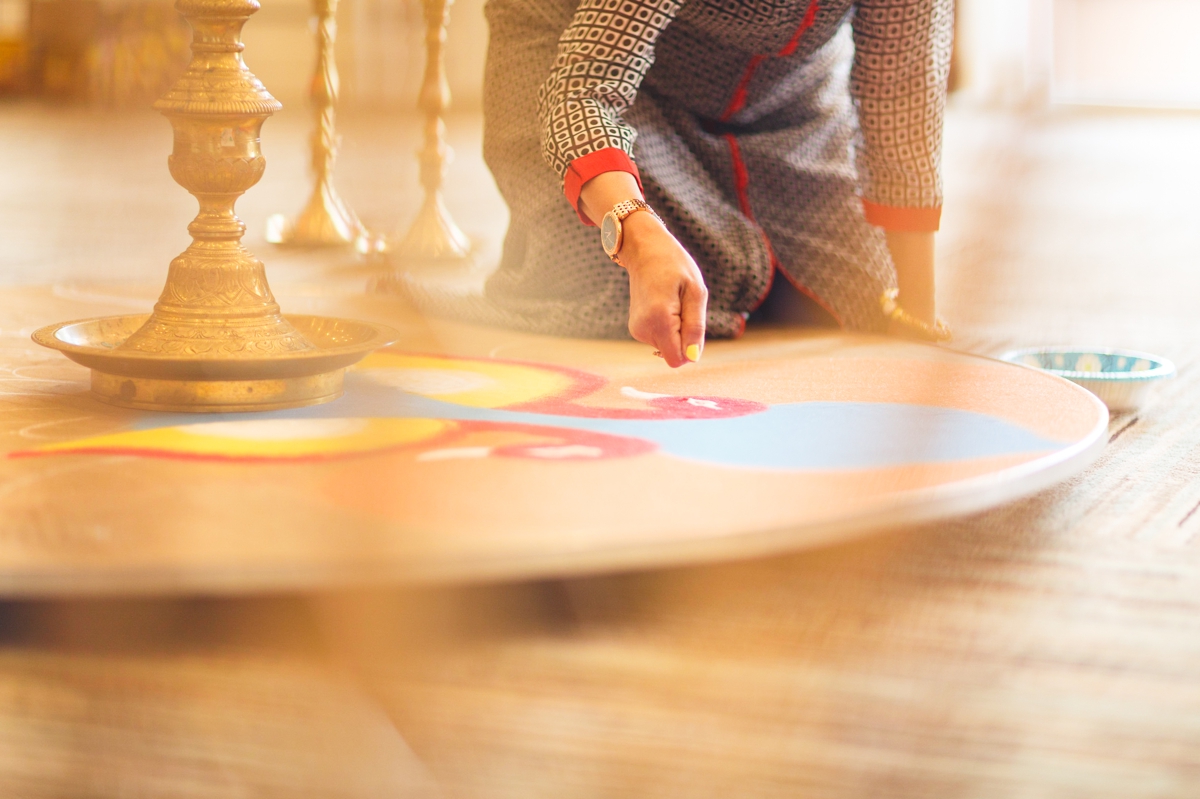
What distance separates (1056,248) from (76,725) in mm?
1855

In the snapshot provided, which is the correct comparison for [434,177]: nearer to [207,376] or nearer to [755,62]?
[755,62]

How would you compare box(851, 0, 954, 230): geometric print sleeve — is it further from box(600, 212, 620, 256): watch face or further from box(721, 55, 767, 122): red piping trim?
box(600, 212, 620, 256): watch face

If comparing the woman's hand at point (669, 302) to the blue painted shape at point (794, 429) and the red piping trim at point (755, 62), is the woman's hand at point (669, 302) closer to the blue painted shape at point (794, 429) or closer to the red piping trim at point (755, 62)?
the blue painted shape at point (794, 429)

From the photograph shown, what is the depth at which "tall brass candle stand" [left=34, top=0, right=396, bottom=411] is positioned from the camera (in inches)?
32.2

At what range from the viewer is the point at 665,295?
0.81 metres

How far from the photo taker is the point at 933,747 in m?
0.53

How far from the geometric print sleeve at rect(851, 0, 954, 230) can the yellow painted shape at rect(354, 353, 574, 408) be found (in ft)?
1.22

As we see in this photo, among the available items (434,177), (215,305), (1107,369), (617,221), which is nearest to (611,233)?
(617,221)

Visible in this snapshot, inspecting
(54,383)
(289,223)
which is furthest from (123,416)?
(289,223)

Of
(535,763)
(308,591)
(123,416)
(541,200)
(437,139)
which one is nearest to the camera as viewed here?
(535,763)

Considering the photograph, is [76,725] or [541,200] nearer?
[76,725]

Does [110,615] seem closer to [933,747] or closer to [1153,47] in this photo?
[933,747]

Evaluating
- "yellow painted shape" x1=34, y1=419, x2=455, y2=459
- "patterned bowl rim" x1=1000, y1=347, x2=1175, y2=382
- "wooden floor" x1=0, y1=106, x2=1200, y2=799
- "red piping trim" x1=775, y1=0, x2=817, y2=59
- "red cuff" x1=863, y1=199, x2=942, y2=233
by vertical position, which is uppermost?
"red piping trim" x1=775, y1=0, x2=817, y2=59

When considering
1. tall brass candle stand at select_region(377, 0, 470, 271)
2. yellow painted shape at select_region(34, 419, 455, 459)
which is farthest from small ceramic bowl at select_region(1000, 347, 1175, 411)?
tall brass candle stand at select_region(377, 0, 470, 271)
